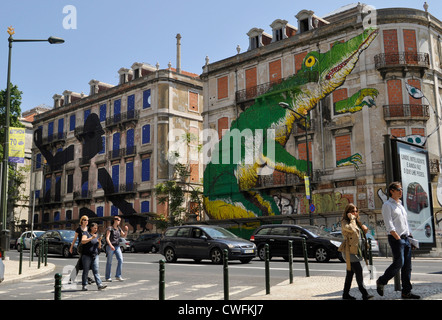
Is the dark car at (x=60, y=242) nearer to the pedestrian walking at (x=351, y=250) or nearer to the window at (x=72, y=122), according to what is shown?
the pedestrian walking at (x=351, y=250)

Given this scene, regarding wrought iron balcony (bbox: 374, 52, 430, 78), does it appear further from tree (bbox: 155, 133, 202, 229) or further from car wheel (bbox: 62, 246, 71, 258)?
car wheel (bbox: 62, 246, 71, 258)

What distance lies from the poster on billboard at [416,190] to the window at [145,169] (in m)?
36.0

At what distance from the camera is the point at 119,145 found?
47.4 metres

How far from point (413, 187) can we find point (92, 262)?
7.33 m

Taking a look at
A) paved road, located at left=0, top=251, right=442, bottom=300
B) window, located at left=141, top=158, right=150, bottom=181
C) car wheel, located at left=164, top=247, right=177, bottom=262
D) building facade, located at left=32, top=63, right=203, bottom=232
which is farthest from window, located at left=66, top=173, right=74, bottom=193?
paved road, located at left=0, top=251, right=442, bottom=300

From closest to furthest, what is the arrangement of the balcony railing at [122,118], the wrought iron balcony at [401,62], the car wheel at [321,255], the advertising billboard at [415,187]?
the advertising billboard at [415,187], the car wheel at [321,255], the wrought iron balcony at [401,62], the balcony railing at [122,118]

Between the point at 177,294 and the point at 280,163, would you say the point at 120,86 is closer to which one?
the point at 280,163

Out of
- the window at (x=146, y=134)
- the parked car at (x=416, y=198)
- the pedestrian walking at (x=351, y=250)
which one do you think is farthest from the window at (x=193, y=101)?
the pedestrian walking at (x=351, y=250)

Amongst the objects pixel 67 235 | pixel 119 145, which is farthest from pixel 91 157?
pixel 67 235

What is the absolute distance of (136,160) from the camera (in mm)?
45469

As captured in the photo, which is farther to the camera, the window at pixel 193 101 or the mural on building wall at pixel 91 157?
the window at pixel 193 101

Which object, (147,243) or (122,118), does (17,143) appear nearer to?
(147,243)

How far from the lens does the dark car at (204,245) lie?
17.9m
